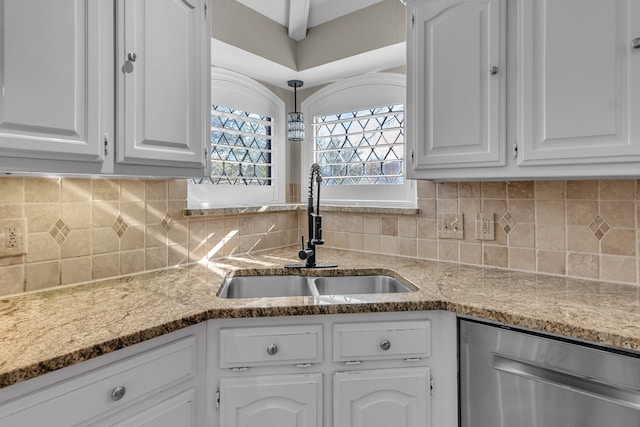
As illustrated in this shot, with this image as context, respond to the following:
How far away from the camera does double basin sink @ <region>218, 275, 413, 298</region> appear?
187 cm

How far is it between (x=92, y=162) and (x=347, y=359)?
110 cm

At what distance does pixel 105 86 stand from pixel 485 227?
5.73 feet

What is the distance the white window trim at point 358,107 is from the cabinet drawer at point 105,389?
1.45 m

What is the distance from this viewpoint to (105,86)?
128 centimetres

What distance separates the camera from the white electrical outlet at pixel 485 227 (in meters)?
1.88

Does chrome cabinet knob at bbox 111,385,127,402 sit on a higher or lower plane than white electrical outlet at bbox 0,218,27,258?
lower

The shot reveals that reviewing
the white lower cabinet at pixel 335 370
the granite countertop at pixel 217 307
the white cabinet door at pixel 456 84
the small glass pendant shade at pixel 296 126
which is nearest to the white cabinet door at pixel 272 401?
the white lower cabinet at pixel 335 370

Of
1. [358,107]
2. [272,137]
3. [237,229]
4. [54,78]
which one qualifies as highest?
[358,107]

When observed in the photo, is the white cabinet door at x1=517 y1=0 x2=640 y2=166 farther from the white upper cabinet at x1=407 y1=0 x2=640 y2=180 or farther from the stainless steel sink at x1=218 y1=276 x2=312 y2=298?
the stainless steel sink at x1=218 y1=276 x2=312 y2=298

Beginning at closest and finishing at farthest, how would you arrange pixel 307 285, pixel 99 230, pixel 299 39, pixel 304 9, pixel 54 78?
pixel 54 78
pixel 99 230
pixel 307 285
pixel 304 9
pixel 299 39

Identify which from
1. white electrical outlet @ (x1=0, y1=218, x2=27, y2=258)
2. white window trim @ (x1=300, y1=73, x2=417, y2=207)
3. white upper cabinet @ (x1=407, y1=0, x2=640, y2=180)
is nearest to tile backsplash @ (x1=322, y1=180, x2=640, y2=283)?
white window trim @ (x1=300, y1=73, x2=417, y2=207)

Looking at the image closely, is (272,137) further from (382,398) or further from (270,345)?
(382,398)

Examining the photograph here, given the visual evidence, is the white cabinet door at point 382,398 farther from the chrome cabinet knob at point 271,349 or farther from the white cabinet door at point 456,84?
the white cabinet door at point 456,84

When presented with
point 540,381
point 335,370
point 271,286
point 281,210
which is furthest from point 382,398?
point 281,210
